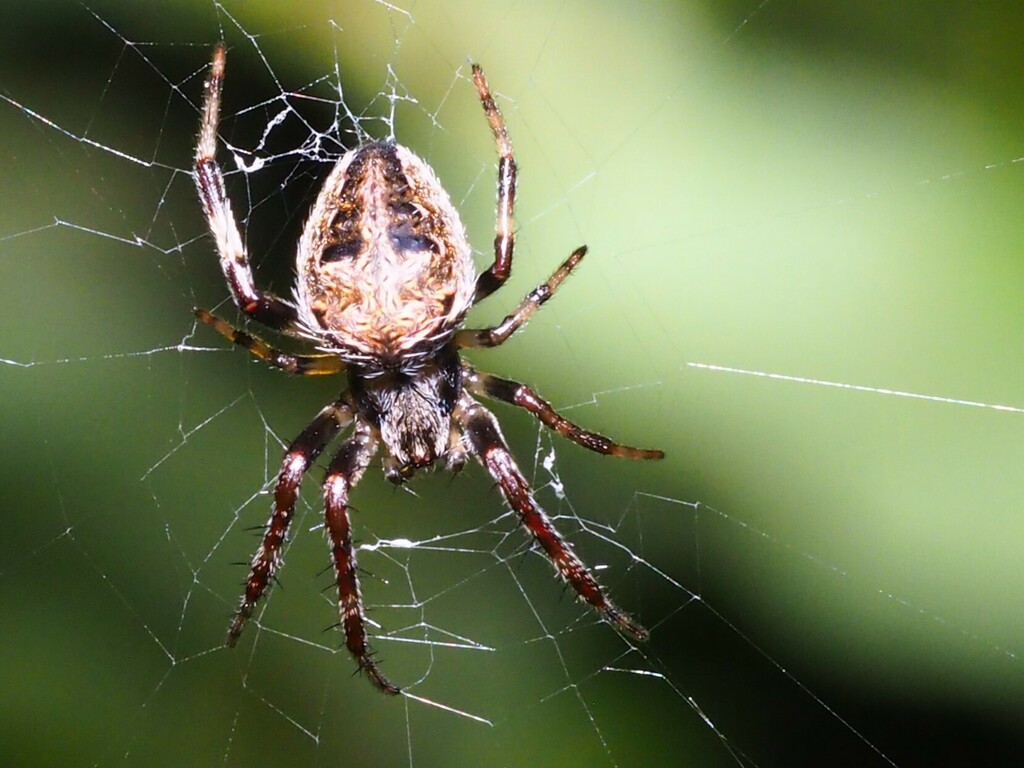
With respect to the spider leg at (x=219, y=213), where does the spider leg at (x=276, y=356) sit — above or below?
below

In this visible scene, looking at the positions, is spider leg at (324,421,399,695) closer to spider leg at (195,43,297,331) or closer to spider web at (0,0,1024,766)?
spider web at (0,0,1024,766)

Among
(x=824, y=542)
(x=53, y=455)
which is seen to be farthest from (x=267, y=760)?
(x=824, y=542)

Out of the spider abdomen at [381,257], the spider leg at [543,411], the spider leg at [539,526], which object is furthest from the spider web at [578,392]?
the spider abdomen at [381,257]

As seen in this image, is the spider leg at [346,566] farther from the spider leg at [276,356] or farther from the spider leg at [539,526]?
the spider leg at [539,526]

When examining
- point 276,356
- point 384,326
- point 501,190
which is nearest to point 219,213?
point 276,356

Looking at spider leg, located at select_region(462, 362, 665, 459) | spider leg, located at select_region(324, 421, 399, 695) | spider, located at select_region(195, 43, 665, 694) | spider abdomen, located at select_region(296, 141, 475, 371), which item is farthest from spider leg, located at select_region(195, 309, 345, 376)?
spider leg, located at select_region(462, 362, 665, 459)

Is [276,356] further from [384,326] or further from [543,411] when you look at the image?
[543,411]

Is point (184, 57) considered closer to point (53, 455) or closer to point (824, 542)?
point (53, 455)
